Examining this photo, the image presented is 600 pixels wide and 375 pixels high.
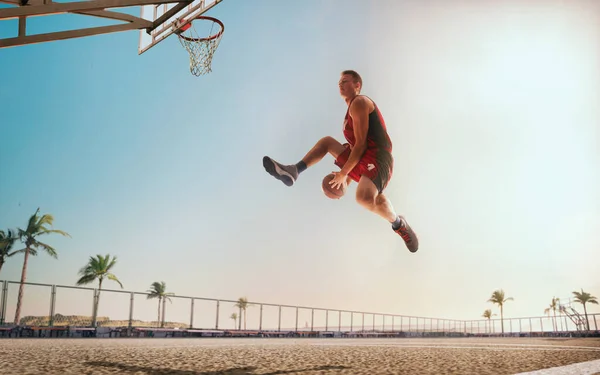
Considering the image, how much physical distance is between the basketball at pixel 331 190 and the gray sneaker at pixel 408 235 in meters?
0.94

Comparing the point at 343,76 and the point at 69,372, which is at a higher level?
the point at 343,76

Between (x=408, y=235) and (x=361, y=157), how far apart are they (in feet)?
4.48

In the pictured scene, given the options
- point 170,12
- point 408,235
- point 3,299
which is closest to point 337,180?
point 408,235

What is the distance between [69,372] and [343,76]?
3226 mm

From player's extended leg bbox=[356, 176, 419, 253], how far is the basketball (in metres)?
0.28

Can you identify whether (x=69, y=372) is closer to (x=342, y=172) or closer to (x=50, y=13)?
(x=342, y=172)

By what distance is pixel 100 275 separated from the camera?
3850cm

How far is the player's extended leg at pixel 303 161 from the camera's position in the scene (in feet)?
14.2

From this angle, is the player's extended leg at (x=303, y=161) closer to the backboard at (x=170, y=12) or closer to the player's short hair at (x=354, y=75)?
the player's short hair at (x=354, y=75)

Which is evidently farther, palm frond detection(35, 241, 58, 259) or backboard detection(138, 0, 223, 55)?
palm frond detection(35, 241, 58, 259)

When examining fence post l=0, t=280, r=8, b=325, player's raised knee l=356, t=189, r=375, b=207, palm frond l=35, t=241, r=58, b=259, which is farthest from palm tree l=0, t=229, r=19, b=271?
player's raised knee l=356, t=189, r=375, b=207

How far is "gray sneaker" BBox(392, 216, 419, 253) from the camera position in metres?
5.02

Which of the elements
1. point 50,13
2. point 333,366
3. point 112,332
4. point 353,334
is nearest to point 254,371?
point 333,366

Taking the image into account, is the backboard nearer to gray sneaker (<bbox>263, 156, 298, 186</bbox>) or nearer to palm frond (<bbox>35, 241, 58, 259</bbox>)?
gray sneaker (<bbox>263, 156, 298, 186</bbox>)
